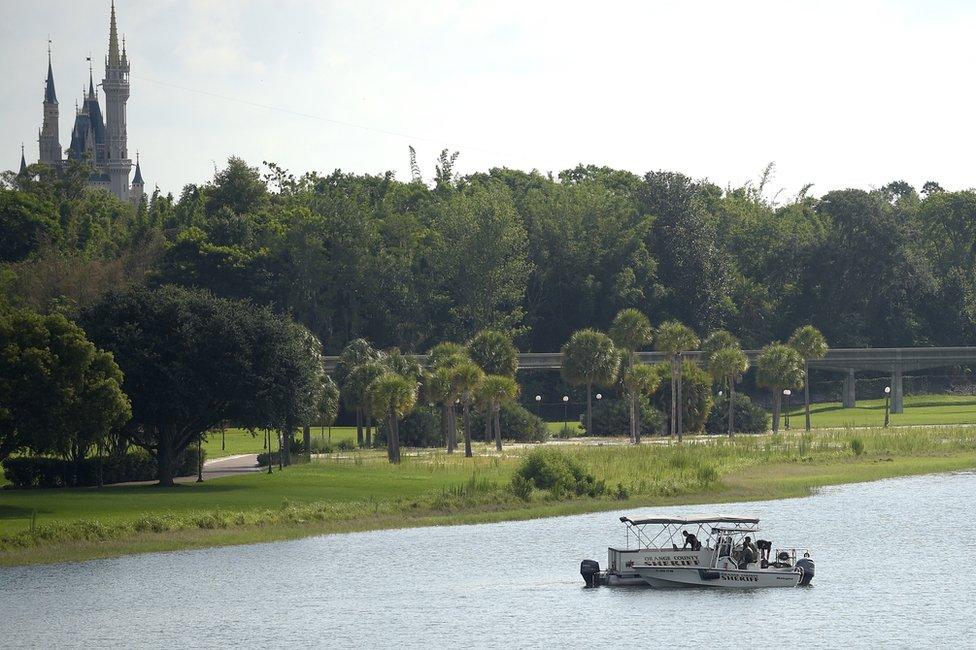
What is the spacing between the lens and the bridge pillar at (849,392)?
165 metres

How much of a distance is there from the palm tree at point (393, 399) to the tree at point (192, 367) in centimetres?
1078

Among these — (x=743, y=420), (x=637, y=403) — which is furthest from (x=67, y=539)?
(x=743, y=420)

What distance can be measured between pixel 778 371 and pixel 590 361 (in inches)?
640

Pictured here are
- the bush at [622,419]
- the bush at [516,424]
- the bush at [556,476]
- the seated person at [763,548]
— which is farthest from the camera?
the bush at [622,419]

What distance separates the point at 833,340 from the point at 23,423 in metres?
122

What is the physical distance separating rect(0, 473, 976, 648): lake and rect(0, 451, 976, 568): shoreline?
1213 millimetres

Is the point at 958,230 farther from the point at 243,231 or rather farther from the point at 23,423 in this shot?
the point at 23,423

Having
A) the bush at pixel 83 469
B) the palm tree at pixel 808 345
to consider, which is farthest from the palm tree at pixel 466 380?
the palm tree at pixel 808 345

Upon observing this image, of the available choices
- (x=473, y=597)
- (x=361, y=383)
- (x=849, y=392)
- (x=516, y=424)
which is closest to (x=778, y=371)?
(x=516, y=424)

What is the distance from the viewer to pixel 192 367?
90312mm

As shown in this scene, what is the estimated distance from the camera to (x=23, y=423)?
7769cm

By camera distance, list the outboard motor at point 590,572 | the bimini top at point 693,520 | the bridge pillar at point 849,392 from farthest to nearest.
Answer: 1. the bridge pillar at point 849,392
2. the bimini top at point 693,520
3. the outboard motor at point 590,572

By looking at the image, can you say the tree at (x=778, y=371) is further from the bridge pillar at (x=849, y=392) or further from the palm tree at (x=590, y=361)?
the bridge pillar at (x=849, y=392)

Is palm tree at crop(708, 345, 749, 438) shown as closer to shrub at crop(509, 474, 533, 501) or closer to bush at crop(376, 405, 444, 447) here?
bush at crop(376, 405, 444, 447)
